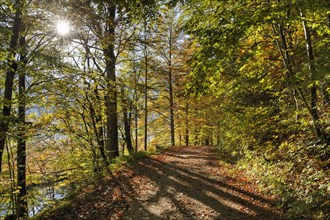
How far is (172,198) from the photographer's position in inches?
297

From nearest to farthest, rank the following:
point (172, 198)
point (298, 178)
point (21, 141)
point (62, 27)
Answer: point (298, 178)
point (21, 141)
point (172, 198)
point (62, 27)

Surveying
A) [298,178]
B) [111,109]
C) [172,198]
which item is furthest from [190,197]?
[111,109]

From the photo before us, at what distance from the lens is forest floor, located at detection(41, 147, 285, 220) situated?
6.35 meters

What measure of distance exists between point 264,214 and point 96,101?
9.11 m

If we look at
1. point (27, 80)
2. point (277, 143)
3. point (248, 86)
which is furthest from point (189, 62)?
point (27, 80)

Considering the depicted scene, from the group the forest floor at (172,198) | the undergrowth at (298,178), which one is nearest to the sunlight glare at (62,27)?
the forest floor at (172,198)

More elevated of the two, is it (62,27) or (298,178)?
(62,27)

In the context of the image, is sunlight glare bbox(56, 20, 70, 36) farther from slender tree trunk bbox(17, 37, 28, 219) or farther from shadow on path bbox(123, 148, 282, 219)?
shadow on path bbox(123, 148, 282, 219)

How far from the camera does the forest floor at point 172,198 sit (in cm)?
635

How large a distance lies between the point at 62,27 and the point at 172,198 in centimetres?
798

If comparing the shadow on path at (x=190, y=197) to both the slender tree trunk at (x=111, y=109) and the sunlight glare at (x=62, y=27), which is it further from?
the sunlight glare at (x=62, y=27)

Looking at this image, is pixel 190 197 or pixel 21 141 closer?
pixel 21 141

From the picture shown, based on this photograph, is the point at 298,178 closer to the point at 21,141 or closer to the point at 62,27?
the point at 21,141

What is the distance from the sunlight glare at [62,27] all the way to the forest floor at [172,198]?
652 centimetres
